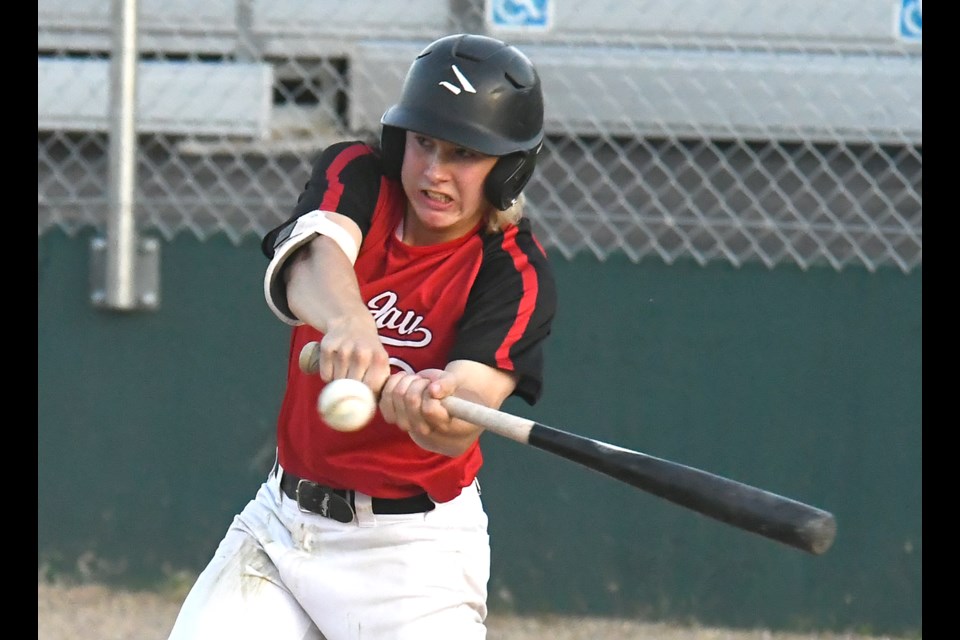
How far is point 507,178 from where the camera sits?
289cm

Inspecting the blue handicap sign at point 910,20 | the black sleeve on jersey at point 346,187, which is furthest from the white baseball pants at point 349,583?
the blue handicap sign at point 910,20

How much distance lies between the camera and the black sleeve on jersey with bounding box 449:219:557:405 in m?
2.84

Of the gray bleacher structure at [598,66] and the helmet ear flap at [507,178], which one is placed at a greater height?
the helmet ear flap at [507,178]

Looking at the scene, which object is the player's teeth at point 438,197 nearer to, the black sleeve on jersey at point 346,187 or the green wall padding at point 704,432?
the black sleeve on jersey at point 346,187

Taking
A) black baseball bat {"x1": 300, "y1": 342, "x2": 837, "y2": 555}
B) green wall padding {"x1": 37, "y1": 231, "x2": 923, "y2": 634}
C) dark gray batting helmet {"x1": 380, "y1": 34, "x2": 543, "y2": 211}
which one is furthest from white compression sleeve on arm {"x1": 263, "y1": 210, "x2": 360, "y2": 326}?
green wall padding {"x1": 37, "y1": 231, "x2": 923, "y2": 634}

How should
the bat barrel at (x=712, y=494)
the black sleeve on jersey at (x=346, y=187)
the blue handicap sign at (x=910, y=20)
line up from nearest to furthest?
the bat barrel at (x=712, y=494), the black sleeve on jersey at (x=346, y=187), the blue handicap sign at (x=910, y=20)

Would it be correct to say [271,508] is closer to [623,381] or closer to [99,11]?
[623,381]

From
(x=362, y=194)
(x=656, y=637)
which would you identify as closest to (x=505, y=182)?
(x=362, y=194)

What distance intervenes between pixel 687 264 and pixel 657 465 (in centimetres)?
229

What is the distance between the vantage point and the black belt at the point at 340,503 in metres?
2.91

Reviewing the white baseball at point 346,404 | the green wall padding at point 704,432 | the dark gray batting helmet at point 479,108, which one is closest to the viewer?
the white baseball at point 346,404

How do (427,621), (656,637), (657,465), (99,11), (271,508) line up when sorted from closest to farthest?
(657,465), (427,621), (271,508), (656,637), (99,11)

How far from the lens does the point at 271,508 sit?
3055mm

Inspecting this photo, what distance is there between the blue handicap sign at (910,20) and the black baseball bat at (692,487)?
280 cm
